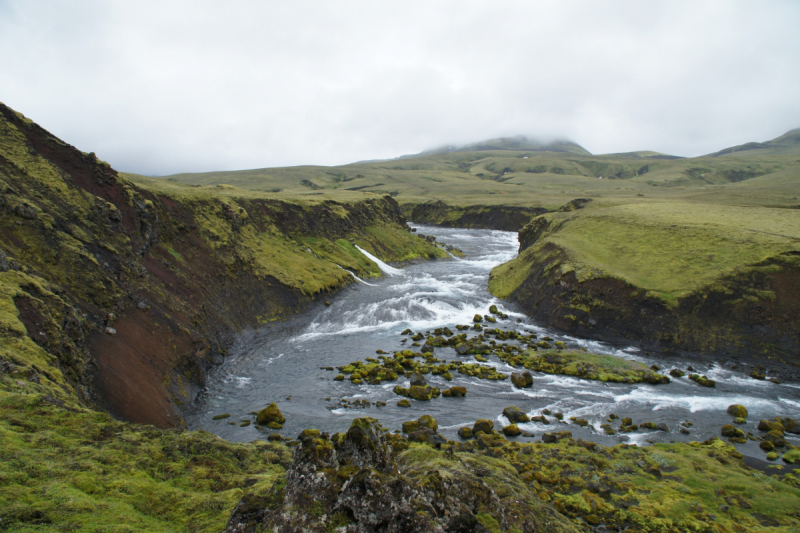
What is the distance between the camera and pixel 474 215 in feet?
411

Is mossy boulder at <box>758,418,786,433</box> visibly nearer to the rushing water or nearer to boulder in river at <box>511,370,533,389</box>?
the rushing water

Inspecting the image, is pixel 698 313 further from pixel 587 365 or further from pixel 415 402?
pixel 415 402

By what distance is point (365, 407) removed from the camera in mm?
23453

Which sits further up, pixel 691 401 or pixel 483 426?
pixel 483 426

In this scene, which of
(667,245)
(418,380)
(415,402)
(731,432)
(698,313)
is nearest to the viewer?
(731,432)

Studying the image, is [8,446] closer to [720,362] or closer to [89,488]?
[89,488]

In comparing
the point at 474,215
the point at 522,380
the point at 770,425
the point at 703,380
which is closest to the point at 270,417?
the point at 522,380

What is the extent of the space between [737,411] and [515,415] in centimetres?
1172

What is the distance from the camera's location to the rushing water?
70.1 feet

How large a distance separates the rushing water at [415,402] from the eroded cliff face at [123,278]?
2.46 metres

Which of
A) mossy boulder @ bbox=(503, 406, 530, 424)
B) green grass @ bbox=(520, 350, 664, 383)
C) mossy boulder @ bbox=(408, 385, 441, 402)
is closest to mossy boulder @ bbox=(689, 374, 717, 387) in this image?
green grass @ bbox=(520, 350, 664, 383)

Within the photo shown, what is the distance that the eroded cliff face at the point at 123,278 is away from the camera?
681 inches

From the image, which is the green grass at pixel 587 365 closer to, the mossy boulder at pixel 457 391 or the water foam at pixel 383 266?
the mossy boulder at pixel 457 391

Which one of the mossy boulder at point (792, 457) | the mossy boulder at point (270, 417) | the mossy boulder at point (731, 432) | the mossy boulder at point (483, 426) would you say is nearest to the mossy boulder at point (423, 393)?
the mossy boulder at point (483, 426)
